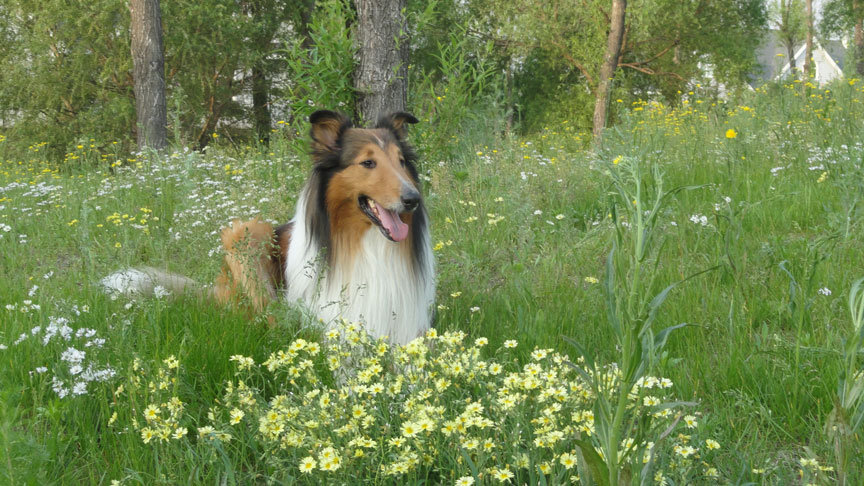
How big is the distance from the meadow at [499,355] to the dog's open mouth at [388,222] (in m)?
0.51

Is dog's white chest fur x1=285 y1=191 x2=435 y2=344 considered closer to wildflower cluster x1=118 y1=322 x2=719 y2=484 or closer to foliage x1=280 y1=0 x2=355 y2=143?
wildflower cluster x1=118 y1=322 x2=719 y2=484

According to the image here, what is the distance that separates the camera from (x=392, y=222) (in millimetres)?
3861

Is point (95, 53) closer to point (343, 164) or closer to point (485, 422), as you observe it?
point (343, 164)

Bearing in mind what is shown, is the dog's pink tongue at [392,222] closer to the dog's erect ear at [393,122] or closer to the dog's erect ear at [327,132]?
the dog's erect ear at [327,132]

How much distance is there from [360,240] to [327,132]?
2.44 ft

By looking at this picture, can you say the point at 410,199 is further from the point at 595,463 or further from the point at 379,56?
the point at 379,56

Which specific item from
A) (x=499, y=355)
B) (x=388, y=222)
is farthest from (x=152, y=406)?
(x=388, y=222)

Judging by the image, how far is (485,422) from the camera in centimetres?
185

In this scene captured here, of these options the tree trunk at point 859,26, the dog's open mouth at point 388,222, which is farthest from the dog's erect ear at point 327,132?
the tree trunk at point 859,26

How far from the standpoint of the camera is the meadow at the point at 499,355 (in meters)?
1.87

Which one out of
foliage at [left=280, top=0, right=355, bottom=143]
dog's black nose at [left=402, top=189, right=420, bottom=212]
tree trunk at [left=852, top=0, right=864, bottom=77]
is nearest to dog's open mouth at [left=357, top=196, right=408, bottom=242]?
dog's black nose at [left=402, top=189, right=420, bottom=212]

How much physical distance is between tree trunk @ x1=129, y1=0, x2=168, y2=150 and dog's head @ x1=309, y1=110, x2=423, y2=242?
875 cm

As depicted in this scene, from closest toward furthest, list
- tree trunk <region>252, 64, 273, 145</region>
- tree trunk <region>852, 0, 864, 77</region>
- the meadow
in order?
1. the meadow
2. tree trunk <region>252, 64, 273, 145</region>
3. tree trunk <region>852, 0, 864, 77</region>

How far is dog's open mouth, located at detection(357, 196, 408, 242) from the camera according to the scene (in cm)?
384
